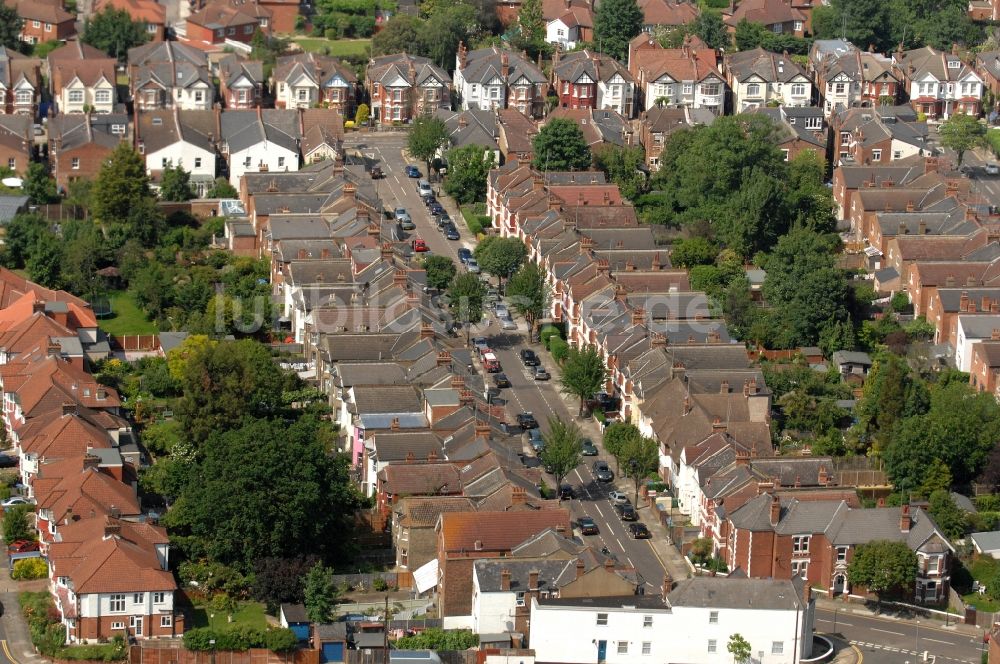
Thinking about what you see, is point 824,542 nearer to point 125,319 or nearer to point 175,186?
point 125,319

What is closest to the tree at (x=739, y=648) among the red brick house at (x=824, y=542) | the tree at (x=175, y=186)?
the red brick house at (x=824, y=542)

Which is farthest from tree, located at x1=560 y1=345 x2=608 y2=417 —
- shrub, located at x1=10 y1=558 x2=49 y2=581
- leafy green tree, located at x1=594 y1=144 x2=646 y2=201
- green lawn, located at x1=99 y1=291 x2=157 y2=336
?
leafy green tree, located at x1=594 y1=144 x2=646 y2=201

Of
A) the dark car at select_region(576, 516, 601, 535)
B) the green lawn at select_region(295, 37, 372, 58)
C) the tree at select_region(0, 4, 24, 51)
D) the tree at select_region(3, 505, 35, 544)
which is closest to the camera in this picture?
the tree at select_region(3, 505, 35, 544)

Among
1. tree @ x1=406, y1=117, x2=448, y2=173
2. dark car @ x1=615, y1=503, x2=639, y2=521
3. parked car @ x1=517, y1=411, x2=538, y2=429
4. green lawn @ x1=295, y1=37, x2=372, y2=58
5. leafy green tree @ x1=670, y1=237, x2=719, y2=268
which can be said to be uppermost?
green lawn @ x1=295, y1=37, x2=372, y2=58

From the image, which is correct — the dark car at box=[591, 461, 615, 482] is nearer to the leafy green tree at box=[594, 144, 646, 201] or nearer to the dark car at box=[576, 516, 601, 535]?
the dark car at box=[576, 516, 601, 535]

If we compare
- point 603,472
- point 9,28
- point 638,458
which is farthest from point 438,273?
point 9,28

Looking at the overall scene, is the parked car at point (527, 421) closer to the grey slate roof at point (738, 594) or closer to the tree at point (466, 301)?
the tree at point (466, 301)

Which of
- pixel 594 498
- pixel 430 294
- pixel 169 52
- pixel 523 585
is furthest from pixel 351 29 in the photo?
pixel 523 585
